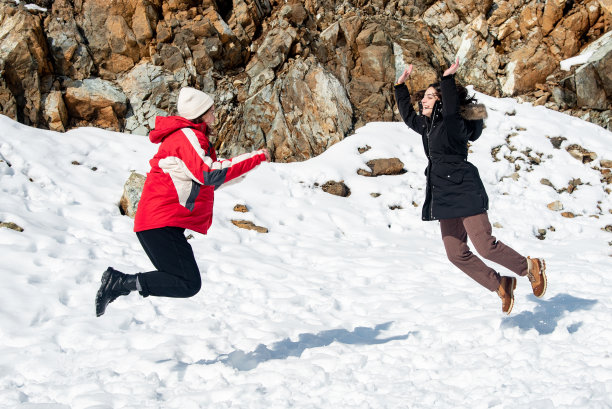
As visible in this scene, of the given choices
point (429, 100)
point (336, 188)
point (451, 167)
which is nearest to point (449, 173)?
point (451, 167)

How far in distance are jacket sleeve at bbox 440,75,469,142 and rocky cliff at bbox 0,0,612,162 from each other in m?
7.96

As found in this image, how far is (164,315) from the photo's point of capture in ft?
15.2

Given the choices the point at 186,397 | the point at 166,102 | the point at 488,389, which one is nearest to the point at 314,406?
the point at 186,397

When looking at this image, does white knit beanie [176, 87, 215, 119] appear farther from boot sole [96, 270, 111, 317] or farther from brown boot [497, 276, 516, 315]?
brown boot [497, 276, 516, 315]

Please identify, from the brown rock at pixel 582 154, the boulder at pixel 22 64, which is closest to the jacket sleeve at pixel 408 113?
the brown rock at pixel 582 154

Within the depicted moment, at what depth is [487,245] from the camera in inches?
156

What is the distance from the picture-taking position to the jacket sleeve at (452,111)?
382 centimetres

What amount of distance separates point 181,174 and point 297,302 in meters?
2.31

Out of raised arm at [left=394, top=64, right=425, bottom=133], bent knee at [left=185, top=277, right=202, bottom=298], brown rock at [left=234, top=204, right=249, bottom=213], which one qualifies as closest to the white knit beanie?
bent knee at [left=185, top=277, right=202, bottom=298]

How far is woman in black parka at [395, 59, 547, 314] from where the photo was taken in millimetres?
3963

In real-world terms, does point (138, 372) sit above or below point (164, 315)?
above

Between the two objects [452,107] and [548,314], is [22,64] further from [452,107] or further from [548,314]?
[548,314]

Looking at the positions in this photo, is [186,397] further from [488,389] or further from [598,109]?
[598,109]

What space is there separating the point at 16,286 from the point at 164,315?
154cm
